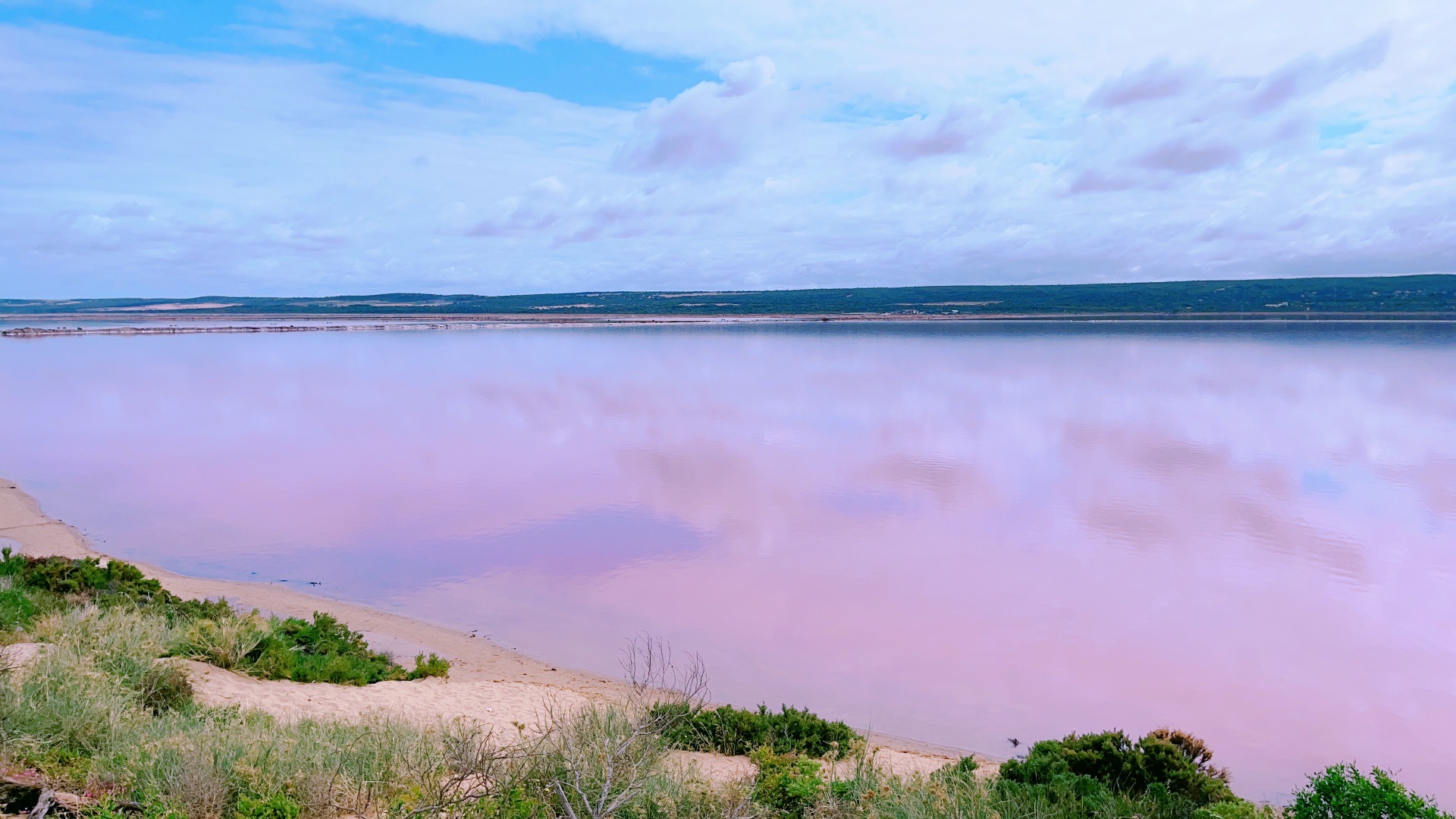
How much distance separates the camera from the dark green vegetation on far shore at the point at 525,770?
3994 millimetres

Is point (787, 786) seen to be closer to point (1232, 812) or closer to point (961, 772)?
point (961, 772)

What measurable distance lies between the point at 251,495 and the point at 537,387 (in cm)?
1380

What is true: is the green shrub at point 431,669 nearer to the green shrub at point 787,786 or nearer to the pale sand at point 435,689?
the pale sand at point 435,689

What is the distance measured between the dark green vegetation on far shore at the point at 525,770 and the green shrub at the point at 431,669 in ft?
4.35

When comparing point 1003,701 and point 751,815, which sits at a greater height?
point 751,815

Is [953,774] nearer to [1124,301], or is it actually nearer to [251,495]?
[251,495]

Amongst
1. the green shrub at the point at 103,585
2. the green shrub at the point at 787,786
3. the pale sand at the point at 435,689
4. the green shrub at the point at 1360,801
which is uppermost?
the green shrub at the point at 1360,801

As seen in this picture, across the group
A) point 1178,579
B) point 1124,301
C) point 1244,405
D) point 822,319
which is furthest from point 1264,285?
point 1178,579

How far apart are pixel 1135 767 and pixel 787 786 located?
1.84 m

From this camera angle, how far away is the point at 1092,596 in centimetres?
877

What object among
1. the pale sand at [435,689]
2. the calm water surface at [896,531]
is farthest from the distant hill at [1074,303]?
the pale sand at [435,689]

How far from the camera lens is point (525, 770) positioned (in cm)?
440

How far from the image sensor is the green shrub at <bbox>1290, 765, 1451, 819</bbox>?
3.71m

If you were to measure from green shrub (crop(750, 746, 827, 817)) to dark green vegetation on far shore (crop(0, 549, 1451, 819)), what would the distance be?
11 millimetres
